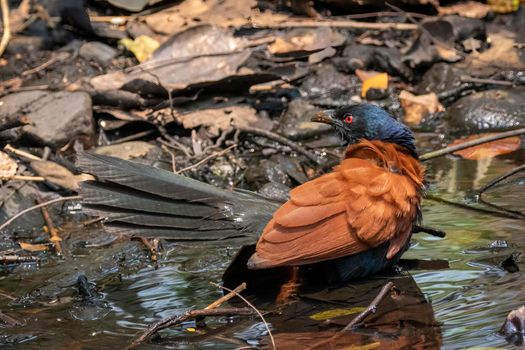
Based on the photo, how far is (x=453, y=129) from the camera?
6523mm

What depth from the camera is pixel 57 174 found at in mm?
5668


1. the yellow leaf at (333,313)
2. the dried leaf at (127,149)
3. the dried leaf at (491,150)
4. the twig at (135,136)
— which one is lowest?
the yellow leaf at (333,313)

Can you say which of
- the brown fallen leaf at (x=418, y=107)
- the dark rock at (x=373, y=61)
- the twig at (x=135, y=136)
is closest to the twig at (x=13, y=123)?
the twig at (x=135, y=136)

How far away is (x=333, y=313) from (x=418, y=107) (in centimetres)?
323

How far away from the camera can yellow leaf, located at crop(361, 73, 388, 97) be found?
6.92 metres

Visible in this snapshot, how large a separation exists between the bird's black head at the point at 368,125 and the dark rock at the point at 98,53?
295cm

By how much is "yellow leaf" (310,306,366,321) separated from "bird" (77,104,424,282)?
22cm

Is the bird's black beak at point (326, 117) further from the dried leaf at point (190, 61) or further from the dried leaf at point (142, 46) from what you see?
the dried leaf at point (142, 46)

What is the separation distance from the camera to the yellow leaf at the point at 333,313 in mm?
3684

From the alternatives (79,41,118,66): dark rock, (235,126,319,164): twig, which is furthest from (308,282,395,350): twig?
(79,41,118,66): dark rock

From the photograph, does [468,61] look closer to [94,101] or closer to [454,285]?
[94,101]

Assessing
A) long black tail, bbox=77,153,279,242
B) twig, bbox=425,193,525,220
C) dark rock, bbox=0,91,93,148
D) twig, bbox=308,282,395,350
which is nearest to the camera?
twig, bbox=308,282,395,350

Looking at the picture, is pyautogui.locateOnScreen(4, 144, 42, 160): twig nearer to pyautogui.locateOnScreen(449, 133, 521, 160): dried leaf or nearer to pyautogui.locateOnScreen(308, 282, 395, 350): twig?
pyautogui.locateOnScreen(449, 133, 521, 160): dried leaf

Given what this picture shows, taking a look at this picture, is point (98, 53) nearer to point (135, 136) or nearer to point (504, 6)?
point (135, 136)
